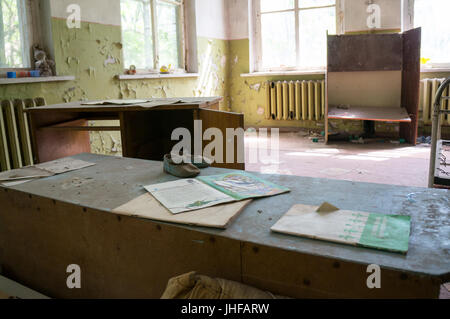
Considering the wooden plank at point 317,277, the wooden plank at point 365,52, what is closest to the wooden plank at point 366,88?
the wooden plank at point 365,52

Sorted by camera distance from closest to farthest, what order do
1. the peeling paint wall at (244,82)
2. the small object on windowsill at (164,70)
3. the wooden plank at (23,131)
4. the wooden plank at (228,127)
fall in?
the wooden plank at (228,127), the wooden plank at (23,131), the small object on windowsill at (164,70), the peeling paint wall at (244,82)

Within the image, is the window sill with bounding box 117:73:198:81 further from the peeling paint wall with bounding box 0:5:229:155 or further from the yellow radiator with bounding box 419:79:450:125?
the yellow radiator with bounding box 419:79:450:125

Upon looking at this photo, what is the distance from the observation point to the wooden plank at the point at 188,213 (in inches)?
39.2

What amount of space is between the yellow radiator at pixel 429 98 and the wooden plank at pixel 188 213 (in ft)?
15.3

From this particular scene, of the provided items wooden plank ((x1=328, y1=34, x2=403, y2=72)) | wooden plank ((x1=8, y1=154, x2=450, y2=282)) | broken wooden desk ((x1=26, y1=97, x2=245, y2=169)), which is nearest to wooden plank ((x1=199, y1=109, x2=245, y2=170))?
broken wooden desk ((x1=26, y1=97, x2=245, y2=169))

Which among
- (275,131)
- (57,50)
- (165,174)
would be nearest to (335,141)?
(275,131)

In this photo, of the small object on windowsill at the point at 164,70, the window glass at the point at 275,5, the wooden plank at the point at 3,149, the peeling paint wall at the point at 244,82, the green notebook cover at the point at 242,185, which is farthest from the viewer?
the peeling paint wall at the point at 244,82

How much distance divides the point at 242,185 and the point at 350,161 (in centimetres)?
297

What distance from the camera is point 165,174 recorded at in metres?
1.54

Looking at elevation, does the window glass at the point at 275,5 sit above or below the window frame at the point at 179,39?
above

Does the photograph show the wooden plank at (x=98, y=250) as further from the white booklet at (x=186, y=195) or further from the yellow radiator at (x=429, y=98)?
the yellow radiator at (x=429, y=98)

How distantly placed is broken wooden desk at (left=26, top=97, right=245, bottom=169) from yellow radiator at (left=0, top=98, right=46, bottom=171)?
454 mm

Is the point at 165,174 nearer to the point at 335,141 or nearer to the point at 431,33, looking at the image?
the point at 335,141
